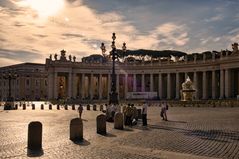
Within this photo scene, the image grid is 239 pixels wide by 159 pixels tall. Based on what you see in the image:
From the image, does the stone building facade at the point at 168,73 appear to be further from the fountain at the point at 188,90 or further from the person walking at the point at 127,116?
the person walking at the point at 127,116

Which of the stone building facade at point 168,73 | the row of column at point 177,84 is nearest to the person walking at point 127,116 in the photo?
the stone building facade at point 168,73

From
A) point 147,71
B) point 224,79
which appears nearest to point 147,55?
point 147,71

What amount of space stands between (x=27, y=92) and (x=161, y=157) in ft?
474

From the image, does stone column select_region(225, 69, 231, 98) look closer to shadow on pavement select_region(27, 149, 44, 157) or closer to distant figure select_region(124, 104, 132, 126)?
distant figure select_region(124, 104, 132, 126)

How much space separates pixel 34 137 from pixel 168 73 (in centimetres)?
9296

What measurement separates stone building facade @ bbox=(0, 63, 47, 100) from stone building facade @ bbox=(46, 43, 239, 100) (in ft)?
121

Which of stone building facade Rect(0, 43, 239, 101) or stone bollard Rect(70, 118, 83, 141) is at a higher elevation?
stone building facade Rect(0, 43, 239, 101)

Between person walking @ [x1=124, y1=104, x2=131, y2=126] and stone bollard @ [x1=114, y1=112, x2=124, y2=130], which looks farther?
person walking @ [x1=124, y1=104, x2=131, y2=126]

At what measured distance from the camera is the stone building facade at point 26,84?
149m

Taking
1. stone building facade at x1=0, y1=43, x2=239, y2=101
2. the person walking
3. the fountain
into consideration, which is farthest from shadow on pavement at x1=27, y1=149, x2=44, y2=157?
stone building facade at x1=0, y1=43, x2=239, y2=101

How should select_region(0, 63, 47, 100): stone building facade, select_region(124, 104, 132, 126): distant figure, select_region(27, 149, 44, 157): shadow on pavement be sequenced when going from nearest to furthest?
select_region(27, 149, 44, 157): shadow on pavement
select_region(124, 104, 132, 126): distant figure
select_region(0, 63, 47, 100): stone building facade

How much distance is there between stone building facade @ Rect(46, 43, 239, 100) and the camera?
92.2 m

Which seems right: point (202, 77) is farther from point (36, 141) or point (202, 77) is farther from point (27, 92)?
point (36, 141)

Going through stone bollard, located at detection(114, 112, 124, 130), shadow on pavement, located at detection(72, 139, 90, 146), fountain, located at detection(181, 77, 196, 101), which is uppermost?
fountain, located at detection(181, 77, 196, 101)
